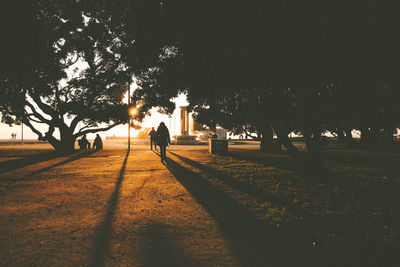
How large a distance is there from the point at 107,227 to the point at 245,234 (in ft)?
7.62

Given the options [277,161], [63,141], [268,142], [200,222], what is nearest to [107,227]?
[200,222]

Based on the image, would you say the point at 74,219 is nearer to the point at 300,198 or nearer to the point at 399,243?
the point at 300,198

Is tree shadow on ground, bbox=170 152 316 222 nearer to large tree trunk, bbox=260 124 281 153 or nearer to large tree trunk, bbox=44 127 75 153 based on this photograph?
large tree trunk, bbox=260 124 281 153

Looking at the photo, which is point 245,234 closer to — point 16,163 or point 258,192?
point 258,192

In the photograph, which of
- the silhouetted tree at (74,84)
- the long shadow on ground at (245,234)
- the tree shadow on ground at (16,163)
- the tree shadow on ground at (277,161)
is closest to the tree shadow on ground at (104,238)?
the long shadow on ground at (245,234)

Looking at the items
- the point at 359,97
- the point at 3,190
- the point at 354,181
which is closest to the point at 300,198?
the point at 354,181

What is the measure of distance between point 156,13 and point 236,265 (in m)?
6.43

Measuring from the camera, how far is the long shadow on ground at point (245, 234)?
2695 mm

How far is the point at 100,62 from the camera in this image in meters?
17.4

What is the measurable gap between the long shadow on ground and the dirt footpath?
0.49 ft

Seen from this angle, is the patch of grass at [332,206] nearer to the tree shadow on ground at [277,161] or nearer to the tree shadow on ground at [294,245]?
the tree shadow on ground at [294,245]

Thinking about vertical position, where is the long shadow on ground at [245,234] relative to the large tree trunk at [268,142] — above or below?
below

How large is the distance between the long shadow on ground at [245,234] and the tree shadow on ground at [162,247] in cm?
75

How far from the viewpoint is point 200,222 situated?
3.83 metres
